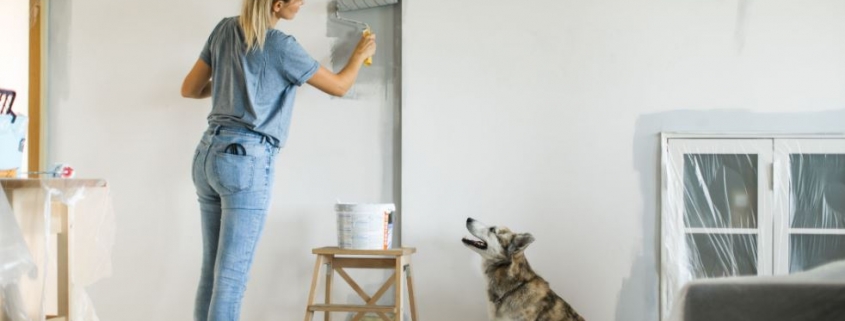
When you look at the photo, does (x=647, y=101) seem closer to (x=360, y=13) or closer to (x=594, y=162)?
(x=594, y=162)

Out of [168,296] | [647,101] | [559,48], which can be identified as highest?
[559,48]

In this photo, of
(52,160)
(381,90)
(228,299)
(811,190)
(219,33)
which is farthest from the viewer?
(52,160)

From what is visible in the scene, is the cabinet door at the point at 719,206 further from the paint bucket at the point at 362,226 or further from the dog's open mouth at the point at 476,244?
the paint bucket at the point at 362,226

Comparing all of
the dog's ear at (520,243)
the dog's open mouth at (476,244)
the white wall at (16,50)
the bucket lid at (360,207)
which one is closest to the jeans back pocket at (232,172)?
the bucket lid at (360,207)

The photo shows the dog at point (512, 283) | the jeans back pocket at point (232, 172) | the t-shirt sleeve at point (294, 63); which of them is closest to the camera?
the jeans back pocket at point (232, 172)

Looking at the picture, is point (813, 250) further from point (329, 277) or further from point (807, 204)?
point (329, 277)

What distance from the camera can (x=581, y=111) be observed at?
127 inches

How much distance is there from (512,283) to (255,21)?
1.29 metres

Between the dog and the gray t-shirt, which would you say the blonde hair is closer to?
the gray t-shirt

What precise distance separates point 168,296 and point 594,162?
1914 mm

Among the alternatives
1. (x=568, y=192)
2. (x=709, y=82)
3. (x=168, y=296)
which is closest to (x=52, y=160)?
(x=168, y=296)

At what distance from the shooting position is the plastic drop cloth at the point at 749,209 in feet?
10.00

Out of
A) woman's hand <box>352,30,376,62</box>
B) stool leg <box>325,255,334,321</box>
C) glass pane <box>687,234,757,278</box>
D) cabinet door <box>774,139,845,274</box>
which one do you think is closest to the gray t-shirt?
woman's hand <box>352,30,376,62</box>

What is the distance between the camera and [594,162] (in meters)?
3.20
